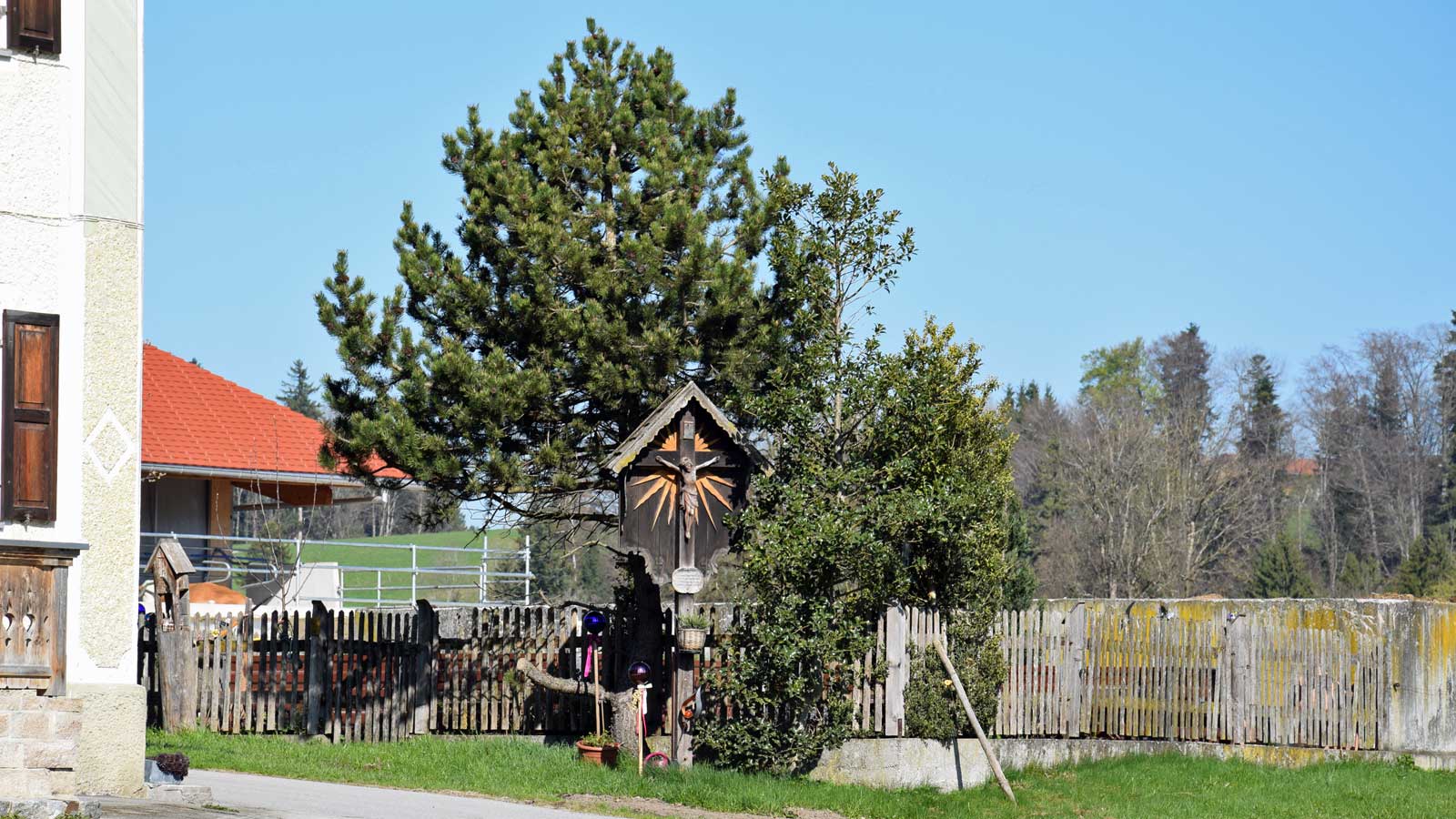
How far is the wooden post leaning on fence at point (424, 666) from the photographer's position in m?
18.4

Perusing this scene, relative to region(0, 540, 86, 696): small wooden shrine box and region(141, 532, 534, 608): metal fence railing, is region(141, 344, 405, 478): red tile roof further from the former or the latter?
region(0, 540, 86, 696): small wooden shrine box

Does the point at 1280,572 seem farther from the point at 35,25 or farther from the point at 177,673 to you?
the point at 35,25

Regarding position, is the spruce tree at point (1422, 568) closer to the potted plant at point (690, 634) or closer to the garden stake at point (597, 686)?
the garden stake at point (597, 686)

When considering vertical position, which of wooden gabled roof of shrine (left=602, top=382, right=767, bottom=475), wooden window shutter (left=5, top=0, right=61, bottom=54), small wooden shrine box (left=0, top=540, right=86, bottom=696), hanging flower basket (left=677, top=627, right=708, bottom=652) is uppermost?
wooden window shutter (left=5, top=0, right=61, bottom=54)

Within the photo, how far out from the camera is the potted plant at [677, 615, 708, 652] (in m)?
15.8

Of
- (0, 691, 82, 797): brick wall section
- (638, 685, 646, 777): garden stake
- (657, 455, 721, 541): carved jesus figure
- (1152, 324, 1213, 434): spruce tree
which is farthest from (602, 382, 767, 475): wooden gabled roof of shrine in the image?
(1152, 324, 1213, 434): spruce tree

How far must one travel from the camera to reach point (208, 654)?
18547mm

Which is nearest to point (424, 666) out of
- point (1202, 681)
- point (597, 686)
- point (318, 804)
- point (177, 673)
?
point (597, 686)

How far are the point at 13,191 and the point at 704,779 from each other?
8429mm

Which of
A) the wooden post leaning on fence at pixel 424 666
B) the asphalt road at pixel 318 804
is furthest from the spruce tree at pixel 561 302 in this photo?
the asphalt road at pixel 318 804

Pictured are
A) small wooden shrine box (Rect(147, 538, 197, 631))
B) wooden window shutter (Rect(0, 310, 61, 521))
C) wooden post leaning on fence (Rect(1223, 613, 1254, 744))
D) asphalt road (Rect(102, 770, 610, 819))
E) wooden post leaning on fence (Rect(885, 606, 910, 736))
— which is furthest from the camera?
small wooden shrine box (Rect(147, 538, 197, 631))

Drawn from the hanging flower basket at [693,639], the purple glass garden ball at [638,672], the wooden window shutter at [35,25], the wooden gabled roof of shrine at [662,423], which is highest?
the wooden window shutter at [35,25]

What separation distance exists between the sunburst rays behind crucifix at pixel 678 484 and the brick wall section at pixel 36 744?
6421 millimetres

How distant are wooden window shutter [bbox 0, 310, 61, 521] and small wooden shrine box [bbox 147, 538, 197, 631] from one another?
6.50 metres
